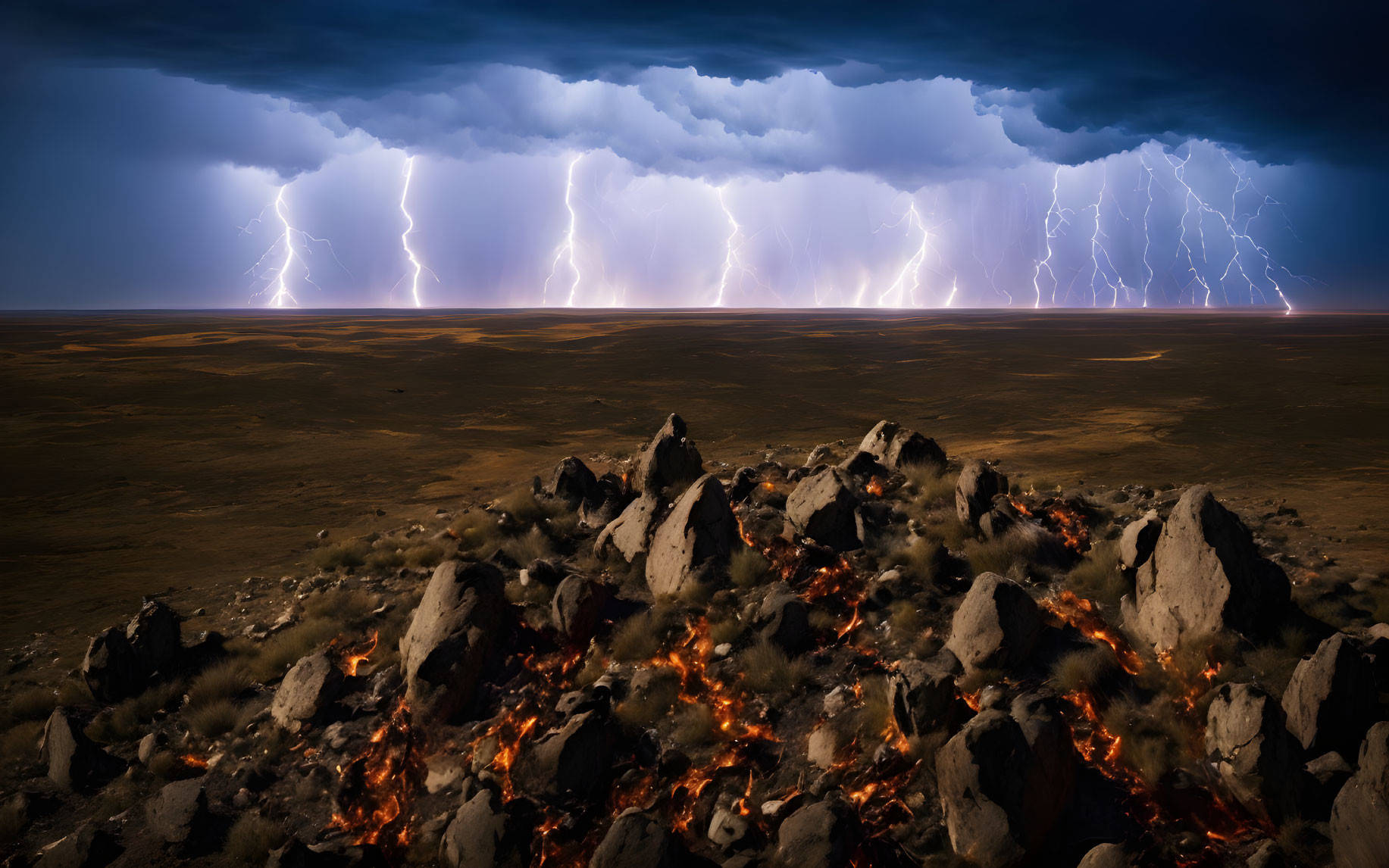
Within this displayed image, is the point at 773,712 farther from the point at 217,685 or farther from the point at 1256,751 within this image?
the point at 217,685

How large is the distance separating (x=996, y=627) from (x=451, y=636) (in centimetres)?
540

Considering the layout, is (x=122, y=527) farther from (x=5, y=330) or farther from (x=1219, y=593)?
(x=5, y=330)

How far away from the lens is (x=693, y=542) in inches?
370

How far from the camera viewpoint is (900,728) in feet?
21.3

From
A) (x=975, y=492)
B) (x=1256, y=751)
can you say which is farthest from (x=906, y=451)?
(x=1256, y=751)

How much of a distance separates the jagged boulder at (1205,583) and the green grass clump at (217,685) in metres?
9.37

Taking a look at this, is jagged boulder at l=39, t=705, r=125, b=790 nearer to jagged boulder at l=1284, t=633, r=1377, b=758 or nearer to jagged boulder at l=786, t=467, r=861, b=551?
jagged boulder at l=786, t=467, r=861, b=551

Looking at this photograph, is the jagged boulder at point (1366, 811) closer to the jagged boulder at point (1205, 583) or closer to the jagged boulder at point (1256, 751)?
the jagged boulder at point (1256, 751)

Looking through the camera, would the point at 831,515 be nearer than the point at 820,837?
No

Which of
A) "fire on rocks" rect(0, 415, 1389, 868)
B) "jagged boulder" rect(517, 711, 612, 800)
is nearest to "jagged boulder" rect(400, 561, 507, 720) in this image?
"fire on rocks" rect(0, 415, 1389, 868)

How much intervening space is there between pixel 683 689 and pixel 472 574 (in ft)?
8.87

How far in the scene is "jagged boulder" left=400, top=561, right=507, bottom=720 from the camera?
301 inches

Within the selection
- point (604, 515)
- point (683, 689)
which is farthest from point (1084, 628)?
point (604, 515)

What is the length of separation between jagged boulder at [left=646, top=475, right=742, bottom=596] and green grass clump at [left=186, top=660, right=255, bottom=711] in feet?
15.3
